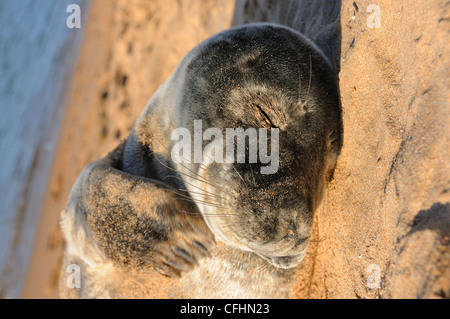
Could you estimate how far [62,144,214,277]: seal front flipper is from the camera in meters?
2.23

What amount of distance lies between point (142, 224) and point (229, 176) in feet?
2.44

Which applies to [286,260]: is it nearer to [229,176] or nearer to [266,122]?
[229,176]

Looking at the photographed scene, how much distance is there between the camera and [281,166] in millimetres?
1723

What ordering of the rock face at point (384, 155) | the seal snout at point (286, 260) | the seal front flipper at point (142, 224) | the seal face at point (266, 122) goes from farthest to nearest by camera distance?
the seal front flipper at point (142, 224), the seal snout at point (286, 260), the seal face at point (266, 122), the rock face at point (384, 155)

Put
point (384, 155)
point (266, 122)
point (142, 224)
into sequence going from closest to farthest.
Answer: point (384, 155) < point (266, 122) < point (142, 224)

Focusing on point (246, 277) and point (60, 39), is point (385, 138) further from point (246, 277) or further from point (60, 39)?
point (60, 39)

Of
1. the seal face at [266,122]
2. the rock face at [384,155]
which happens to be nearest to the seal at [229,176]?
the seal face at [266,122]

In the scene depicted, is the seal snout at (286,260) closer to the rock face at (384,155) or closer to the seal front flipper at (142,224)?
the rock face at (384,155)

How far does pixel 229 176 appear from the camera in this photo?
1.76m

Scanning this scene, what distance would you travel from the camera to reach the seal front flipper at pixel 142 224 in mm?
2229

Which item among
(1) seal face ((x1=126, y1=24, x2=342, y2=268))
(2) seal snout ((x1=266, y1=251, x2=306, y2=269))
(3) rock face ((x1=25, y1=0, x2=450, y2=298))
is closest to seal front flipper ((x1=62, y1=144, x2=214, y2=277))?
(1) seal face ((x1=126, y1=24, x2=342, y2=268))

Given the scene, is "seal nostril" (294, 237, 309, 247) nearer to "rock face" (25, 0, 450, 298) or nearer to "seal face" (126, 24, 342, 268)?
"seal face" (126, 24, 342, 268)

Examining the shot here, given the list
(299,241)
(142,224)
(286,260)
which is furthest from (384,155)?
(142,224)

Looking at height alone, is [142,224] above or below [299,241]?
above
